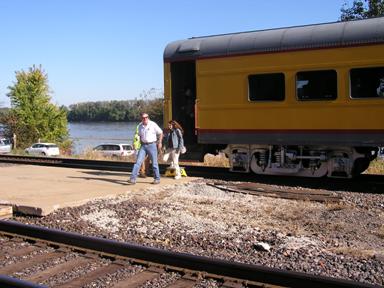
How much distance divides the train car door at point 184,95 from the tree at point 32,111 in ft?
92.0

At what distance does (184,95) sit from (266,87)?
2.84m

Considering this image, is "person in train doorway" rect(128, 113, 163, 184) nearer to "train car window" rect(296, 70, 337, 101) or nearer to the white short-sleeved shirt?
the white short-sleeved shirt

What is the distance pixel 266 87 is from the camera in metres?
12.2

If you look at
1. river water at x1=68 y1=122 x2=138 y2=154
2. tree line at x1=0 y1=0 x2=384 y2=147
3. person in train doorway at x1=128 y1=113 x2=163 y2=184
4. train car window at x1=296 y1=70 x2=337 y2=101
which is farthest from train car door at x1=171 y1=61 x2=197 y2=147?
river water at x1=68 y1=122 x2=138 y2=154

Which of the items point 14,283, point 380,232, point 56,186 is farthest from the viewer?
point 56,186

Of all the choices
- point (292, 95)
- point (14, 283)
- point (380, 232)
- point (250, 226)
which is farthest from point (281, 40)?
point (14, 283)

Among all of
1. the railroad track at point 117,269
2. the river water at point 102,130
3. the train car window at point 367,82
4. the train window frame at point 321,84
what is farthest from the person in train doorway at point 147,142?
the river water at point 102,130

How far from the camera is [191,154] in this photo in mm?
14008

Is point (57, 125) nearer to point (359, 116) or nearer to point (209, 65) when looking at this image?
point (209, 65)

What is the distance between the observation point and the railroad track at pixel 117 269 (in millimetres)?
5109

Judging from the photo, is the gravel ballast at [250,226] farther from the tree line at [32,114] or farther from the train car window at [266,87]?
the tree line at [32,114]

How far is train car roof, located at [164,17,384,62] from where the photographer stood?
1101cm

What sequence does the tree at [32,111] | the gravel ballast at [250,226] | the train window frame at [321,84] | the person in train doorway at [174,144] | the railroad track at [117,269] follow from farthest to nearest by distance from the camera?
the tree at [32,111] → the person in train doorway at [174,144] → the train window frame at [321,84] → the gravel ballast at [250,226] → the railroad track at [117,269]

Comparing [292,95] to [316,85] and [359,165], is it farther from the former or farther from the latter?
[359,165]
